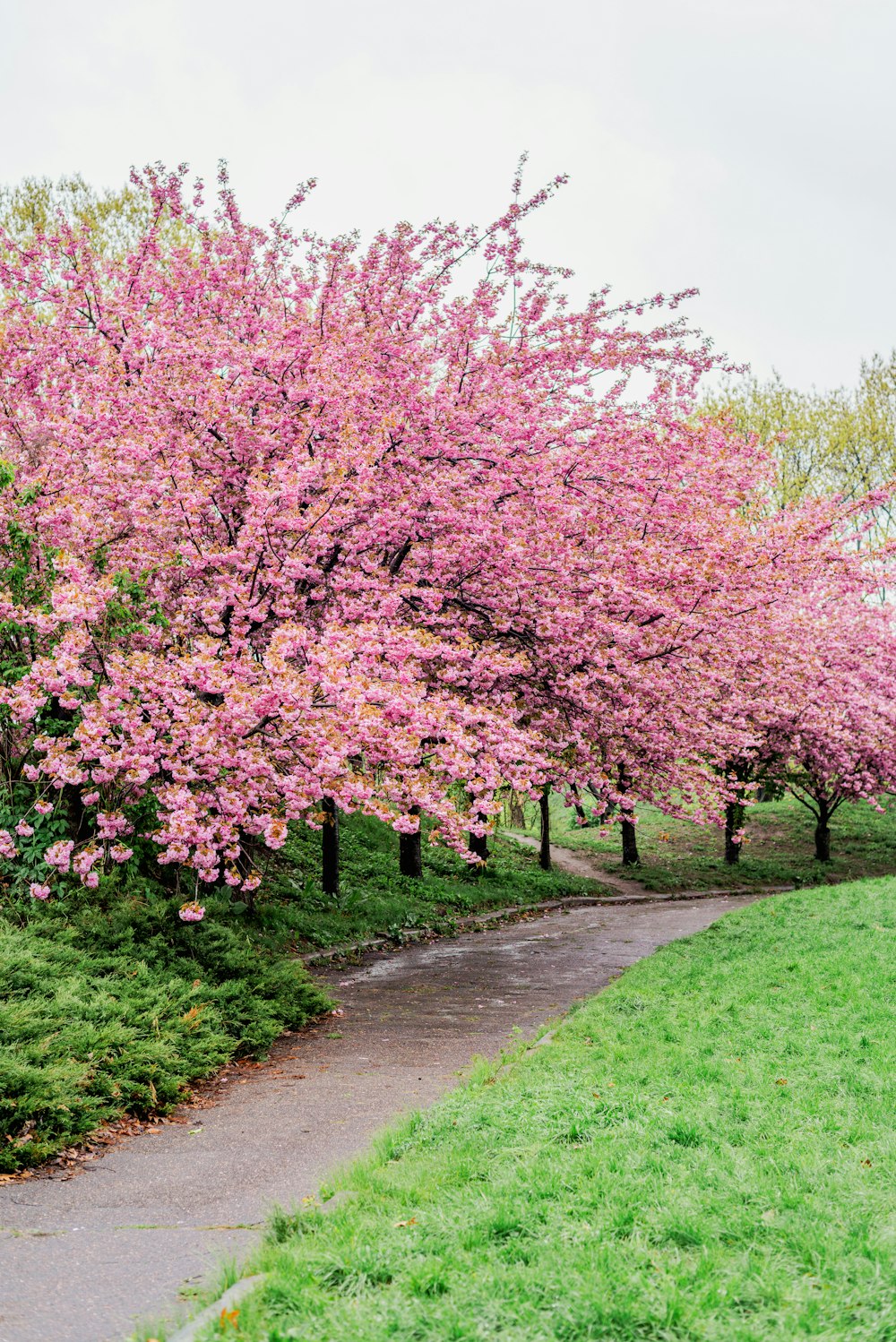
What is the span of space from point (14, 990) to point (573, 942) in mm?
10297

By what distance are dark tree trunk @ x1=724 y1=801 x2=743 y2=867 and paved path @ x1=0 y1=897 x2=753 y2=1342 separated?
16647 millimetres

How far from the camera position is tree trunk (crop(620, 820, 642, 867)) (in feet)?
94.6

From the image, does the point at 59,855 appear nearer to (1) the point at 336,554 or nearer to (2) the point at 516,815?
(1) the point at 336,554

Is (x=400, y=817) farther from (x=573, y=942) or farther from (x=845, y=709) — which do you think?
(x=845, y=709)

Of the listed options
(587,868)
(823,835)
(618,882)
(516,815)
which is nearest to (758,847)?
(823,835)

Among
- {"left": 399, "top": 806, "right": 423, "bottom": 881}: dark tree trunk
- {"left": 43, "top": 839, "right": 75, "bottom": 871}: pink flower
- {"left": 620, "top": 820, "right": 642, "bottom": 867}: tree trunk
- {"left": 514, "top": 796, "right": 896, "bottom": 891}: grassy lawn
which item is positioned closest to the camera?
{"left": 43, "top": 839, "right": 75, "bottom": 871}: pink flower

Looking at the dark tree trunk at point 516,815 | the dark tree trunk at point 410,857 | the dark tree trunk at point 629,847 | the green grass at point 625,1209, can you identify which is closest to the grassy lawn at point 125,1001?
the green grass at point 625,1209

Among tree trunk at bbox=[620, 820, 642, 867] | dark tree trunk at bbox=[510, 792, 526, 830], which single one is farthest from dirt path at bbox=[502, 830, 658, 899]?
dark tree trunk at bbox=[510, 792, 526, 830]

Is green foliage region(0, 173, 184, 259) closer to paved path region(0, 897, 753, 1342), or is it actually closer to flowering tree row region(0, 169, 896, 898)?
flowering tree row region(0, 169, 896, 898)

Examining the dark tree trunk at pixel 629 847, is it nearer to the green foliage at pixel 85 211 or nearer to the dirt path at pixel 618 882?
the dirt path at pixel 618 882

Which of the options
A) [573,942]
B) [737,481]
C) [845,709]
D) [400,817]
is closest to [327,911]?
[573,942]

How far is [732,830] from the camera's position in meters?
29.3

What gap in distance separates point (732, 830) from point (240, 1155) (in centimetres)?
2507

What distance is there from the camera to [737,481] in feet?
60.1
